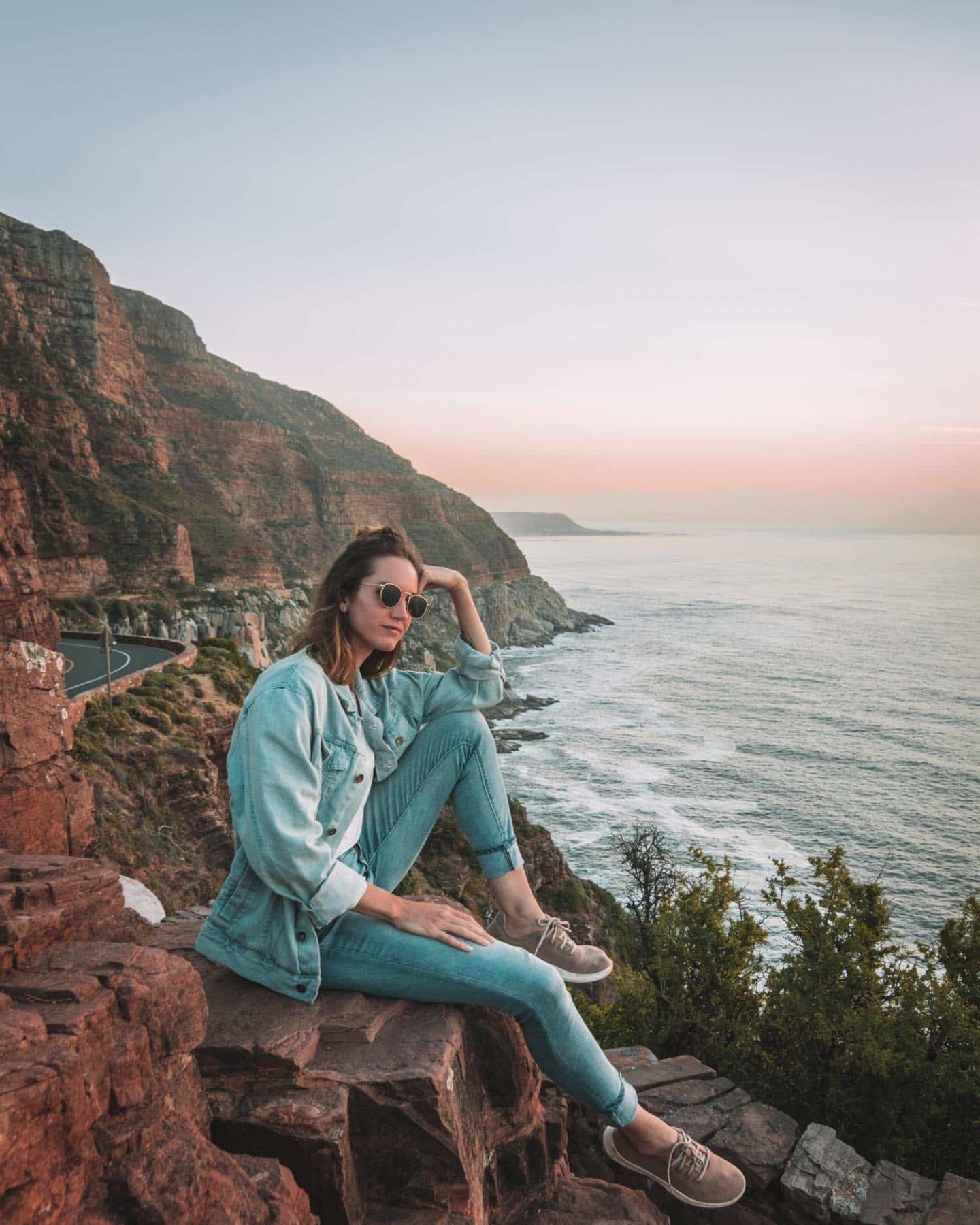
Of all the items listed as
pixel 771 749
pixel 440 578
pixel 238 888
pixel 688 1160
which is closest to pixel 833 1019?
pixel 688 1160

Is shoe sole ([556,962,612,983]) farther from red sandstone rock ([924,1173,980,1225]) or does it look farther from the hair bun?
red sandstone rock ([924,1173,980,1225])

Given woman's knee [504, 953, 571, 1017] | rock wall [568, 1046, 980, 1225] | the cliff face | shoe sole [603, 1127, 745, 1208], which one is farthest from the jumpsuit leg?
the cliff face

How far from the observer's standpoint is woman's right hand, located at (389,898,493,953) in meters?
3.36

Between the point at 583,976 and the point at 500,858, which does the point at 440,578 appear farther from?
the point at 583,976

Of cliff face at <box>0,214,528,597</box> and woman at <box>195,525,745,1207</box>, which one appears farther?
cliff face at <box>0,214,528,597</box>

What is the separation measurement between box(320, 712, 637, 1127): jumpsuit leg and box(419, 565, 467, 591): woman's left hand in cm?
78

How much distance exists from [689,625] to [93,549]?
76209 millimetres

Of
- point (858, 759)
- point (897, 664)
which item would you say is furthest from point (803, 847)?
point (897, 664)

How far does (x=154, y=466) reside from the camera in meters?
55.5

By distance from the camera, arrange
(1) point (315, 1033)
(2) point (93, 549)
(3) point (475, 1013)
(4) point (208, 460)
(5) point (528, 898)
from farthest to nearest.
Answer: (4) point (208, 460)
(2) point (93, 549)
(5) point (528, 898)
(3) point (475, 1013)
(1) point (315, 1033)

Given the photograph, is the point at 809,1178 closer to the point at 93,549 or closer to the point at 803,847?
the point at 803,847

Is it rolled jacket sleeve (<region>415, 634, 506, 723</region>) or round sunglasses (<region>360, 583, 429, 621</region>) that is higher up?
round sunglasses (<region>360, 583, 429, 621</region>)

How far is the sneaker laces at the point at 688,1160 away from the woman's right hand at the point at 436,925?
139cm

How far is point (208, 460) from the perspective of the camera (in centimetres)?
8031
